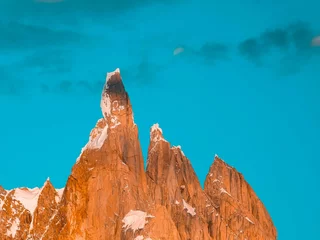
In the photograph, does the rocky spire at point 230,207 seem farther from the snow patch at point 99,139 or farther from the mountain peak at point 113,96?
the mountain peak at point 113,96

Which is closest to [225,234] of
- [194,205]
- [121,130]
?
[194,205]

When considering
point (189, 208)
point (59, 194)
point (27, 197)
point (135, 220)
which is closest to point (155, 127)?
point (189, 208)

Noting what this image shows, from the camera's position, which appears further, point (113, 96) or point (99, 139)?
point (113, 96)

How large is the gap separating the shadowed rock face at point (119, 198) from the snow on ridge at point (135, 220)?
0.10 metres

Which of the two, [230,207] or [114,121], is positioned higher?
[114,121]

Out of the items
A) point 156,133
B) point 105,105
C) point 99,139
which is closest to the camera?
point 99,139

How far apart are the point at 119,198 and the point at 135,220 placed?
3.68 metres

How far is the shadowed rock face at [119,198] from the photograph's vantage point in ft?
593

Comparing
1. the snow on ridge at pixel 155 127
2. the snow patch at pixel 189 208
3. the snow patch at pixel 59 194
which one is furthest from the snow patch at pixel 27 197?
the snow patch at pixel 189 208

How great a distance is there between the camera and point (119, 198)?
182250mm

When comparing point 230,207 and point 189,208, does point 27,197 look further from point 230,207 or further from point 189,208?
point 230,207

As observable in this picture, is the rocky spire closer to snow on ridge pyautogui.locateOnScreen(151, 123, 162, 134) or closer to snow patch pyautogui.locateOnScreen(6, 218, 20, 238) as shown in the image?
snow on ridge pyautogui.locateOnScreen(151, 123, 162, 134)

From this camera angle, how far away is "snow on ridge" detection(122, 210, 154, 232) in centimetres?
17825

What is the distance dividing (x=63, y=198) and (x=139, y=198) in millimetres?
7485
